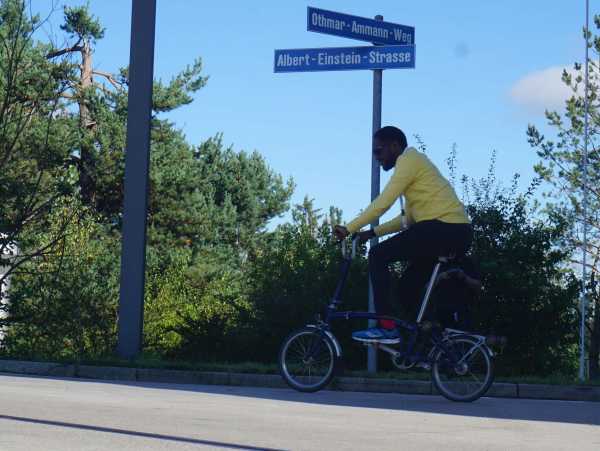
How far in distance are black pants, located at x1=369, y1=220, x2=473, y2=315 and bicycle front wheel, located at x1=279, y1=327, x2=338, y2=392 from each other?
64 centimetres

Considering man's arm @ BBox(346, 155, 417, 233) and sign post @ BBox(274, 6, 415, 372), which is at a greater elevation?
sign post @ BBox(274, 6, 415, 372)

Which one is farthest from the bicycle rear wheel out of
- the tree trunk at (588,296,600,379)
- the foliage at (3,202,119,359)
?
the tree trunk at (588,296,600,379)

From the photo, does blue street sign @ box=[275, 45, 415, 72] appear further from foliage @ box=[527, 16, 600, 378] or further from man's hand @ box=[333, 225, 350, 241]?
foliage @ box=[527, 16, 600, 378]

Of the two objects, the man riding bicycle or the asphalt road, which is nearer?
the asphalt road

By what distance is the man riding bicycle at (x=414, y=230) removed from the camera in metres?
8.64

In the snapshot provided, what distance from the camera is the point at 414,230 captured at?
28.4 ft

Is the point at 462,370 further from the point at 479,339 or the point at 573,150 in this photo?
the point at 573,150

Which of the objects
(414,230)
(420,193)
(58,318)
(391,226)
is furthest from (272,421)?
(58,318)

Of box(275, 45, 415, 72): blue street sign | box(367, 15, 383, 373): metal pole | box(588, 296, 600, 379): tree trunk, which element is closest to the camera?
box(367, 15, 383, 373): metal pole

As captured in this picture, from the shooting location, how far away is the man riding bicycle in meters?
8.64

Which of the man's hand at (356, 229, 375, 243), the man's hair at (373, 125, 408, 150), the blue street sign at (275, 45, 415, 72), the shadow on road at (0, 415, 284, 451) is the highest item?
the blue street sign at (275, 45, 415, 72)

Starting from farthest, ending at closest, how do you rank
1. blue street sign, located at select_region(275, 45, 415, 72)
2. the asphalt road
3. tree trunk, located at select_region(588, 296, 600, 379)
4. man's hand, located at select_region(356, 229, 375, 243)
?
tree trunk, located at select_region(588, 296, 600, 379), blue street sign, located at select_region(275, 45, 415, 72), man's hand, located at select_region(356, 229, 375, 243), the asphalt road

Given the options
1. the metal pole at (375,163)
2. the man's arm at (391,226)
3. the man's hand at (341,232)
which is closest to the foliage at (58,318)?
the metal pole at (375,163)

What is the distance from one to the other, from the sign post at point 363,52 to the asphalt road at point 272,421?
3491 millimetres
